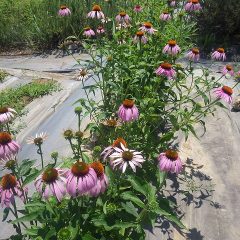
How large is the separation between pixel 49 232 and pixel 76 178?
323 mm

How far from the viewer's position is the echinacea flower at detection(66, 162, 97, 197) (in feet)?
4.60

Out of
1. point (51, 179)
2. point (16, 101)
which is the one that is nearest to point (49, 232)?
point (51, 179)

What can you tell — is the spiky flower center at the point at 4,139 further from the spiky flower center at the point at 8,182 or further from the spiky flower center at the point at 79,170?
the spiky flower center at the point at 79,170

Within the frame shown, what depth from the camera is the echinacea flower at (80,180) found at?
1403mm

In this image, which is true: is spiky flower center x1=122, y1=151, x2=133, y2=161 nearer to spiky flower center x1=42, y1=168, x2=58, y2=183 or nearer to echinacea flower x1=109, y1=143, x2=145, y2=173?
echinacea flower x1=109, y1=143, x2=145, y2=173

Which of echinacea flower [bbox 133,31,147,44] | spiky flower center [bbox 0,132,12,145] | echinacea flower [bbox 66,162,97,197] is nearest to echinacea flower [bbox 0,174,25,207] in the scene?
spiky flower center [bbox 0,132,12,145]

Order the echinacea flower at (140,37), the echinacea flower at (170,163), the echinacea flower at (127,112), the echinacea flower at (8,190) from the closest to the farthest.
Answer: the echinacea flower at (8,190)
the echinacea flower at (170,163)
the echinacea flower at (127,112)
the echinacea flower at (140,37)

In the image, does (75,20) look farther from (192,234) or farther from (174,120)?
(192,234)

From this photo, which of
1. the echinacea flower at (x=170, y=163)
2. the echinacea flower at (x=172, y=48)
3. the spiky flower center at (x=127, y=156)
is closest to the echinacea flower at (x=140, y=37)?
the echinacea flower at (x=172, y=48)

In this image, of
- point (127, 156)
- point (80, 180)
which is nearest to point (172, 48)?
point (127, 156)

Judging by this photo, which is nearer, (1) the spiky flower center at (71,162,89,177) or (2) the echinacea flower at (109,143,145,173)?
(1) the spiky flower center at (71,162,89,177)

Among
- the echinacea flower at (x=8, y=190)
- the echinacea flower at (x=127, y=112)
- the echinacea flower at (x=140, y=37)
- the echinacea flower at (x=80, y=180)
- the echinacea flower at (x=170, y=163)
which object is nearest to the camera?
the echinacea flower at (x=80, y=180)

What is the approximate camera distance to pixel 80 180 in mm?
1406

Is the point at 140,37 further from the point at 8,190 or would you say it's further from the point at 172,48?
the point at 8,190
